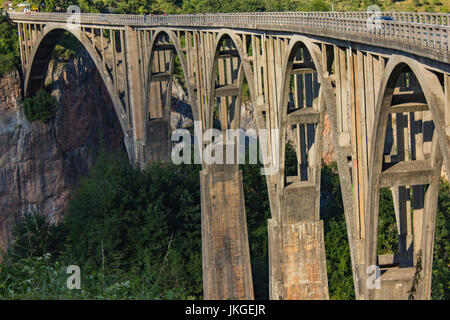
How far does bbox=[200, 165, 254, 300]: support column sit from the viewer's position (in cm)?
4453

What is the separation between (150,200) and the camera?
49.2m

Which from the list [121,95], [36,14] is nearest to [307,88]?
[121,95]

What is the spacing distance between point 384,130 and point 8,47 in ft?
190

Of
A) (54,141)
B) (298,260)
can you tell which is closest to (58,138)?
(54,141)

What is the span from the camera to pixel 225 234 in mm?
45156

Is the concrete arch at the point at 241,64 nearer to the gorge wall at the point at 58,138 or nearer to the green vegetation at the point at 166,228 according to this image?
the green vegetation at the point at 166,228

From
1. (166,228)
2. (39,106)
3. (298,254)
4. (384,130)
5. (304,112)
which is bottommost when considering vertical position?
(166,228)

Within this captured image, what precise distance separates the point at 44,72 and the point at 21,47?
3.13m

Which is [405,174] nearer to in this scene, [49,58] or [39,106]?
[49,58]

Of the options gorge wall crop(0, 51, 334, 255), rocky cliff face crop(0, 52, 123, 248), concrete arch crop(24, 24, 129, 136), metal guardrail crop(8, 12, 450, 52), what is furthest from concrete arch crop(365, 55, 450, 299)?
rocky cliff face crop(0, 52, 123, 248)

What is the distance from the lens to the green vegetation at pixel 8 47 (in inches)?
2709

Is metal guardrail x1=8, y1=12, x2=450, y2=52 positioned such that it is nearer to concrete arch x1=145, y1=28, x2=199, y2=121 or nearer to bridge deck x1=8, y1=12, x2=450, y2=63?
bridge deck x1=8, y1=12, x2=450, y2=63

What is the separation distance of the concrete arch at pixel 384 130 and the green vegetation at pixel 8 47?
54.9 meters

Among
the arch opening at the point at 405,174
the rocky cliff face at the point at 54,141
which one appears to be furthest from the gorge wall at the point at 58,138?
the arch opening at the point at 405,174
